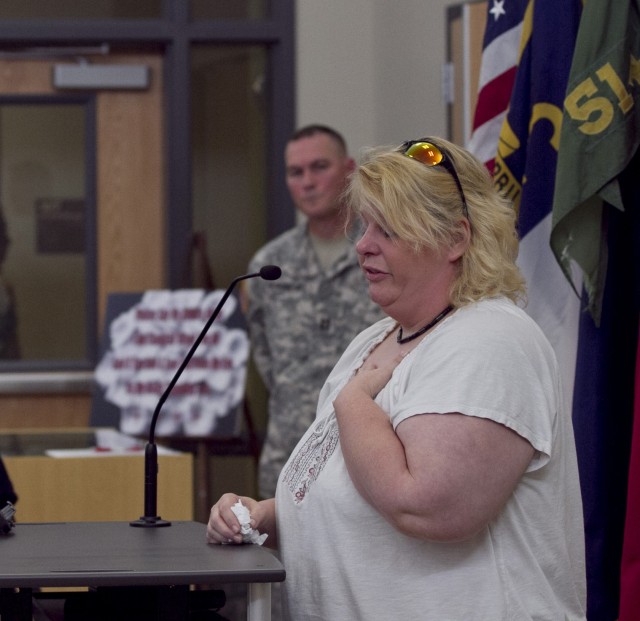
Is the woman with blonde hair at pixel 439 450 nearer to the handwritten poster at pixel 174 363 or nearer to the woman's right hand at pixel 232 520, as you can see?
the woman's right hand at pixel 232 520

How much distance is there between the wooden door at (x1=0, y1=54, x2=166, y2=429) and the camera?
448 centimetres

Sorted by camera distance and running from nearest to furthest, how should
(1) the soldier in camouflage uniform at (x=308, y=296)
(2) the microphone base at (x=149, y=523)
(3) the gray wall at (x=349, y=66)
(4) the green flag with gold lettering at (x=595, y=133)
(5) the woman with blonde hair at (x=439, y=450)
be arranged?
(5) the woman with blonde hair at (x=439, y=450) → (2) the microphone base at (x=149, y=523) → (4) the green flag with gold lettering at (x=595, y=133) → (1) the soldier in camouflage uniform at (x=308, y=296) → (3) the gray wall at (x=349, y=66)

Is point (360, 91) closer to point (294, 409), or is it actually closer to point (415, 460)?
point (294, 409)

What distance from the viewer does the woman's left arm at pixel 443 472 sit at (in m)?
1.45

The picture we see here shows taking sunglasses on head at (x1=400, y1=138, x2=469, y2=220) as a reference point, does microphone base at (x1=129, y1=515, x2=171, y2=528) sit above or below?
below

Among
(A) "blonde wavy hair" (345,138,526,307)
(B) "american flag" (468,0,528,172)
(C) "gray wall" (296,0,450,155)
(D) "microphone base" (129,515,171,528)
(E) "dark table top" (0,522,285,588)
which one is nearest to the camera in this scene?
(E) "dark table top" (0,522,285,588)

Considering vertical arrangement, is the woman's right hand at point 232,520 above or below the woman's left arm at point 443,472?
below

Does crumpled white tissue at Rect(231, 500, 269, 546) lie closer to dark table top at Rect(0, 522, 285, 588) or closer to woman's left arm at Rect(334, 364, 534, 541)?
dark table top at Rect(0, 522, 285, 588)

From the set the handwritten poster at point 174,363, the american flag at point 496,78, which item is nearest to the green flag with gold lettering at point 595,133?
the american flag at point 496,78

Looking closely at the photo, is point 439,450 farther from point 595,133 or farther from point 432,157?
point 595,133

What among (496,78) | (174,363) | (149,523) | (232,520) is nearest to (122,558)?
(232,520)

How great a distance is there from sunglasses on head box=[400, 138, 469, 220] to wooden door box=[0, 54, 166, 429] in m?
2.94

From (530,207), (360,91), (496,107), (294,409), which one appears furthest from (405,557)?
(360,91)

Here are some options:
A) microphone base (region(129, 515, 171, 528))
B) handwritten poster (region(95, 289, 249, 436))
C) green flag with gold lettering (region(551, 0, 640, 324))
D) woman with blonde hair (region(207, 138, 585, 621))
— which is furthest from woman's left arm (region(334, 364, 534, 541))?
handwritten poster (region(95, 289, 249, 436))
